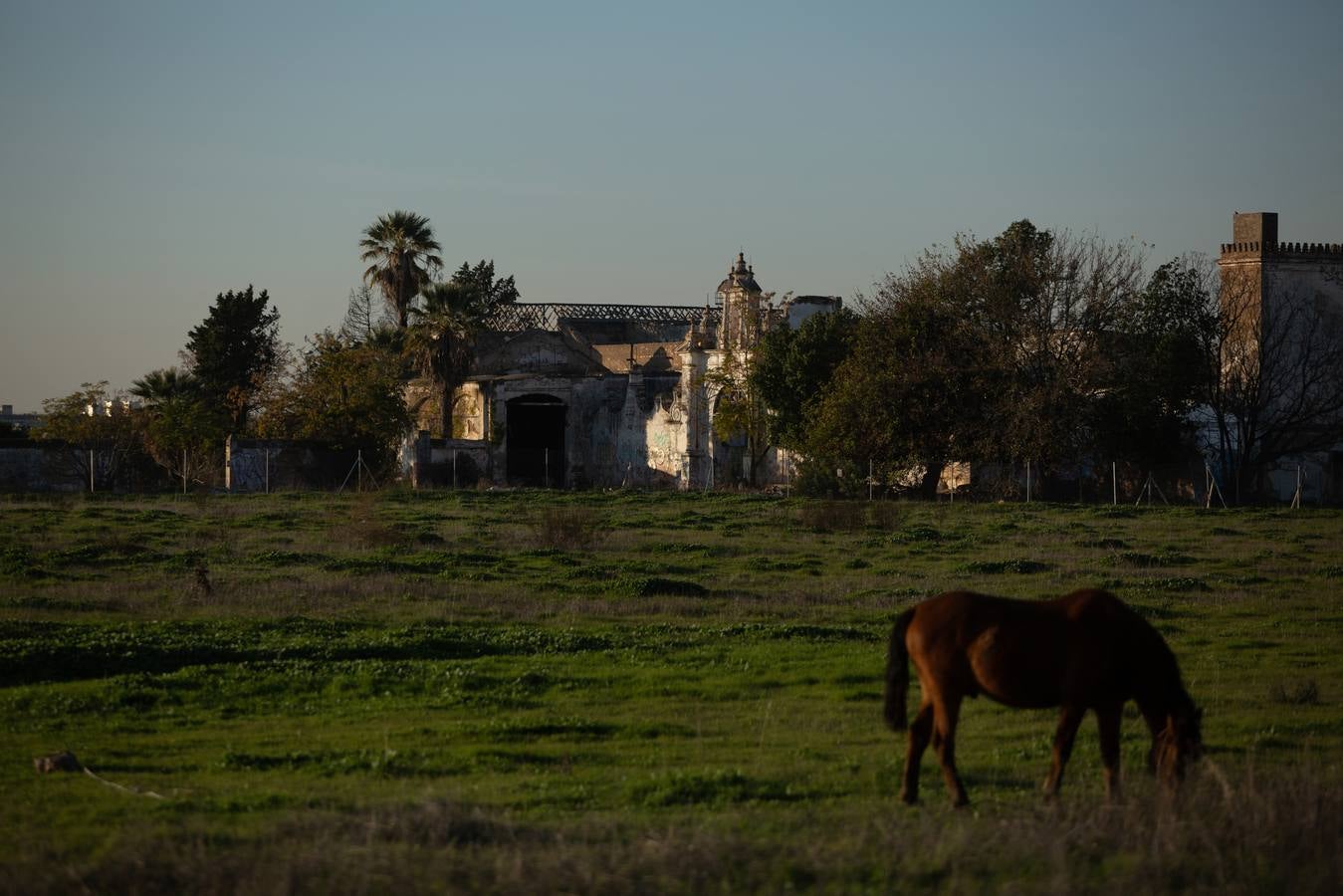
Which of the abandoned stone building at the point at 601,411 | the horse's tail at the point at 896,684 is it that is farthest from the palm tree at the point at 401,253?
the horse's tail at the point at 896,684

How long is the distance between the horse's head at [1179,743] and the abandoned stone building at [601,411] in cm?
4824

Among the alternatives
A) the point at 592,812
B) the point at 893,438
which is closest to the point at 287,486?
the point at 893,438

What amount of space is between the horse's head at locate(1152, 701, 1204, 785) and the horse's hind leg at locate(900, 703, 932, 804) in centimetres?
145

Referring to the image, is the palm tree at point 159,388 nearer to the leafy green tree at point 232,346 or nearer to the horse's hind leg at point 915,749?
the leafy green tree at point 232,346

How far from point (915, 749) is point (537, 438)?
57190 mm

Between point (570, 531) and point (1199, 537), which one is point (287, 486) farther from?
point (1199, 537)

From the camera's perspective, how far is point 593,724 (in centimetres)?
1287

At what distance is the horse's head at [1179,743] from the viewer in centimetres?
933

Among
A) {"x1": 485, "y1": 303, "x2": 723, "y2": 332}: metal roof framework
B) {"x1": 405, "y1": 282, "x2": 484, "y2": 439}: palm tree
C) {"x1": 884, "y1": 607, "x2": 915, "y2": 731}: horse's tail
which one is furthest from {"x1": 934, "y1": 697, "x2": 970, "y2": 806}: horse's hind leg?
{"x1": 485, "y1": 303, "x2": 723, "y2": 332}: metal roof framework

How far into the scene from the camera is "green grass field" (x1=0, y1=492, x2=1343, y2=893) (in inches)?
303

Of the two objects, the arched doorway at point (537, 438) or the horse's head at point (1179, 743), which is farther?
the arched doorway at point (537, 438)

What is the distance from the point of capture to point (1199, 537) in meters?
33.6

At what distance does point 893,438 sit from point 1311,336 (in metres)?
16.8

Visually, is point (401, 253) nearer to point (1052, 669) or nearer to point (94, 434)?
point (94, 434)
